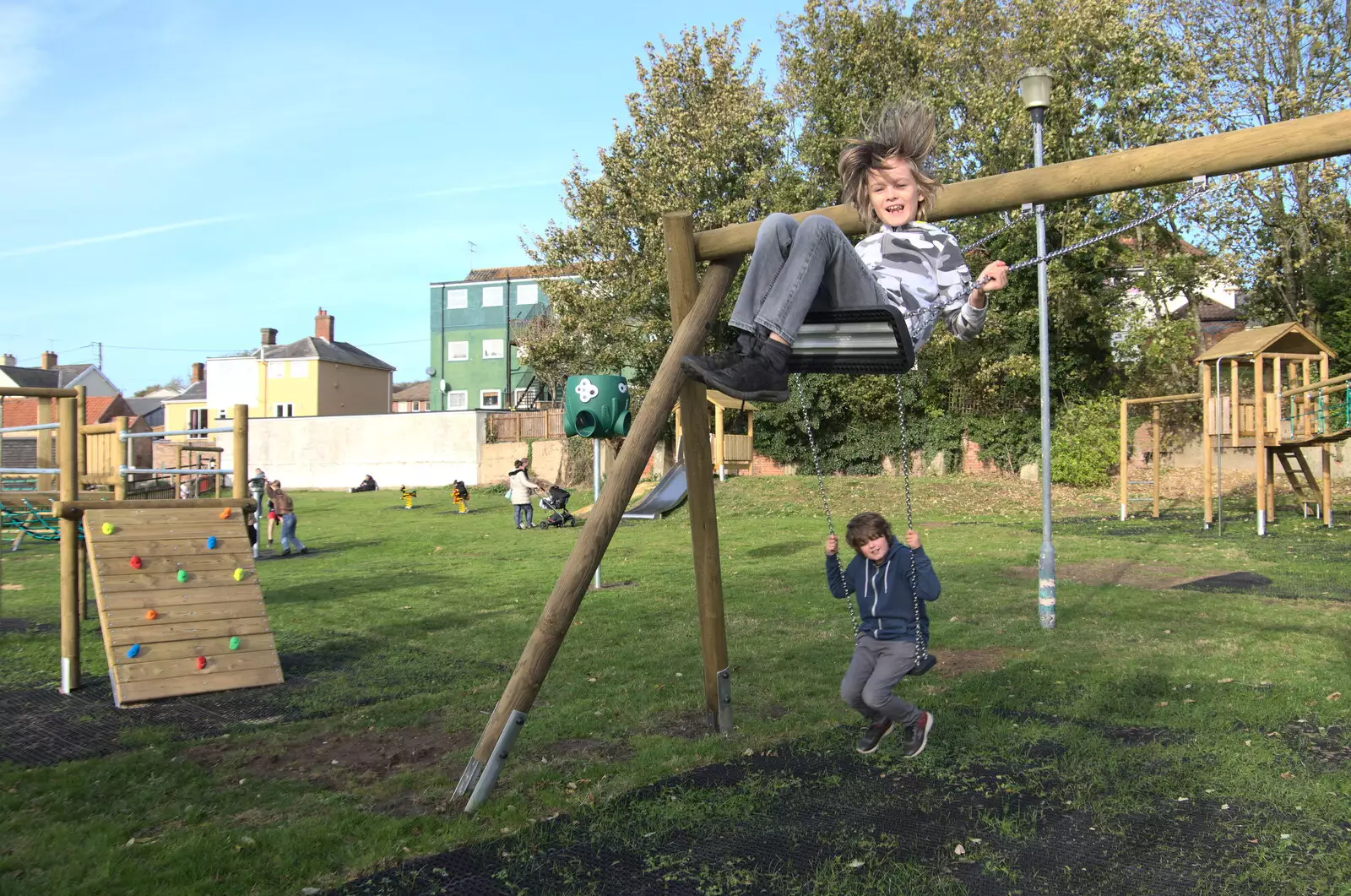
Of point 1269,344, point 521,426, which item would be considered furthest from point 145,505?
point 521,426

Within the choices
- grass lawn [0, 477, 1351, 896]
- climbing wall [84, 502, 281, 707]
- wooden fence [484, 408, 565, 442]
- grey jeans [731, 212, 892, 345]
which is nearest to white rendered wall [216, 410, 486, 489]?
wooden fence [484, 408, 565, 442]

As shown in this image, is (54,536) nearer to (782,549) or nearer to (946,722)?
(782,549)

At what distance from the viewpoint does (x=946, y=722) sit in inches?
241

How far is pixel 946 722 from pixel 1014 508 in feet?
65.8

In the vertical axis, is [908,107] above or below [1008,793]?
above

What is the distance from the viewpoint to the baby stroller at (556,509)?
24156 mm

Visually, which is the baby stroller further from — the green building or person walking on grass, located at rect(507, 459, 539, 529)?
the green building

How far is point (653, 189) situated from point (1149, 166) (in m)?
30.3

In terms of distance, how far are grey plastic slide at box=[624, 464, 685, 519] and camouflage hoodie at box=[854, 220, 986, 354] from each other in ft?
64.6

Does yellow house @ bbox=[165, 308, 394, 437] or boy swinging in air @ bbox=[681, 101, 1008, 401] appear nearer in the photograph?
boy swinging in air @ bbox=[681, 101, 1008, 401]

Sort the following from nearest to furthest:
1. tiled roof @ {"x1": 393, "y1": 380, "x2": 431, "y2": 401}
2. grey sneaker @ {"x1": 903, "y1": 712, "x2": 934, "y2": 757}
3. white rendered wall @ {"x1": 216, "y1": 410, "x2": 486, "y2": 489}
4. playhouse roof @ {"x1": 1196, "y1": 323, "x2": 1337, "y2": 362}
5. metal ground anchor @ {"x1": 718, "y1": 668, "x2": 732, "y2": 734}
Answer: grey sneaker @ {"x1": 903, "y1": 712, "x2": 934, "y2": 757} < metal ground anchor @ {"x1": 718, "y1": 668, "x2": 732, "y2": 734} < playhouse roof @ {"x1": 1196, "y1": 323, "x2": 1337, "y2": 362} < white rendered wall @ {"x1": 216, "y1": 410, "x2": 486, "y2": 489} < tiled roof @ {"x1": 393, "y1": 380, "x2": 431, "y2": 401}

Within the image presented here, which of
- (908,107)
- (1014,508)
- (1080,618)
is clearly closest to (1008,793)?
(908,107)

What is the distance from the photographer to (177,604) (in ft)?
26.1

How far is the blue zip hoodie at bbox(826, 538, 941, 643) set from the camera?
17.7 feet
